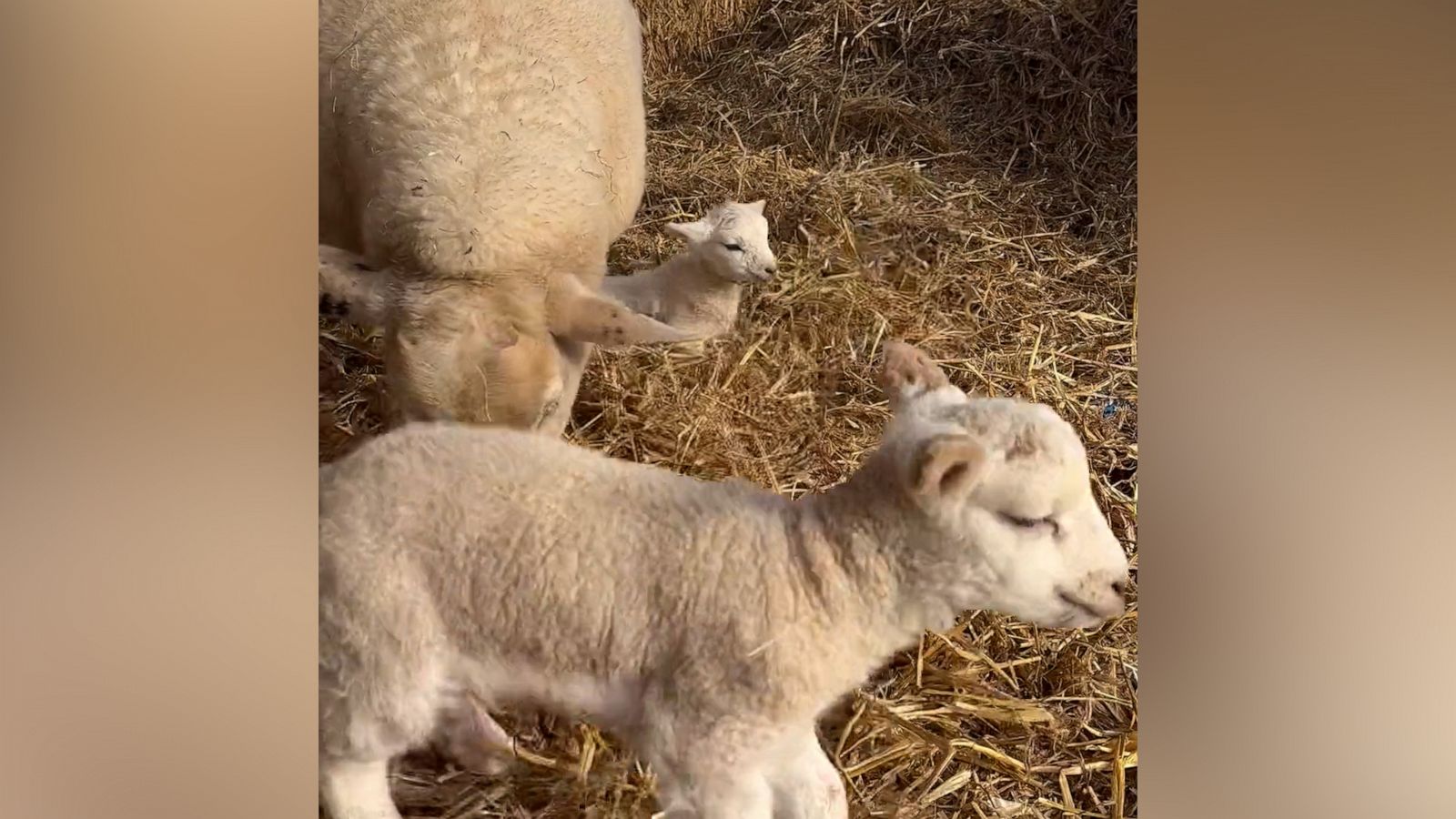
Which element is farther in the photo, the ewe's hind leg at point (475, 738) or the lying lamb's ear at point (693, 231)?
the lying lamb's ear at point (693, 231)

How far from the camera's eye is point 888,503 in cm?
188

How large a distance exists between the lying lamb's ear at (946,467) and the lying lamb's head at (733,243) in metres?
0.38

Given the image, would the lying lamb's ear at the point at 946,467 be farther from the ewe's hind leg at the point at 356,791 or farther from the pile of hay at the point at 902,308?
the ewe's hind leg at the point at 356,791

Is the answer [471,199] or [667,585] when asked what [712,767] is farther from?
[471,199]

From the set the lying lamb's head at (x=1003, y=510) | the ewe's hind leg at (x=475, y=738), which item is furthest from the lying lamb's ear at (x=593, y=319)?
the ewe's hind leg at (x=475, y=738)

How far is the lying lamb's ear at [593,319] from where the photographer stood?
195cm

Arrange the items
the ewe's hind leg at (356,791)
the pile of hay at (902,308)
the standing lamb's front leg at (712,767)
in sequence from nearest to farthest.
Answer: the standing lamb's front leg at (712,767), the ewe's hind leg at (356,791), the pile of hay at (902,308)

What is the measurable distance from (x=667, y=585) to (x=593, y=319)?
39 cm

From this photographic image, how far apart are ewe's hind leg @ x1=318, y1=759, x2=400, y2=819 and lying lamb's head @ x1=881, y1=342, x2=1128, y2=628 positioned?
79 centimetres

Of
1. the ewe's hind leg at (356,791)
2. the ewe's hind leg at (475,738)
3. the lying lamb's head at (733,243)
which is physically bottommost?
the ewe's hind leg at (356,791)

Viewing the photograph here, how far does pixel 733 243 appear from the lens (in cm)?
201

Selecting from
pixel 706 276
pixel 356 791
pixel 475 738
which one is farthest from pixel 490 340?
pixel 356 791

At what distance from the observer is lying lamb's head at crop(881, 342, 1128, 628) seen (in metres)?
1.85
